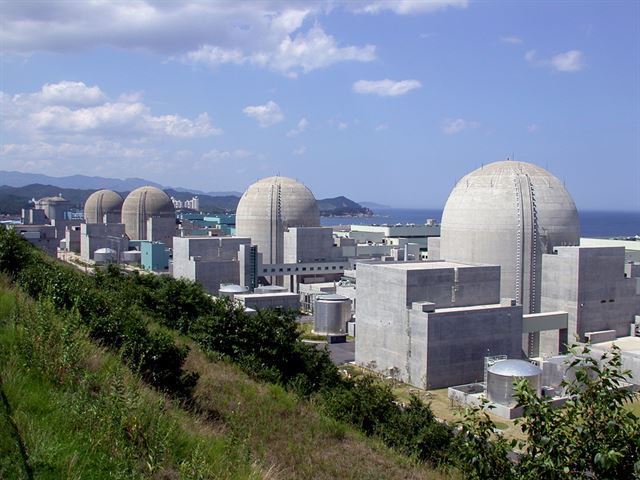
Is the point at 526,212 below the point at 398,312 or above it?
above

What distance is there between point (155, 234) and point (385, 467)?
65.2 metres

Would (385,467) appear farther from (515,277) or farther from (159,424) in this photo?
(515,277)

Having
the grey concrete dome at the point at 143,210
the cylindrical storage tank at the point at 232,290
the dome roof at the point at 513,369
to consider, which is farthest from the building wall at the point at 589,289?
the grey concrete dome at the point at 143,210

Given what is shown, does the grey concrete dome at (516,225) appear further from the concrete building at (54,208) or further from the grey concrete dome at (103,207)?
the concrete building at (54,208)

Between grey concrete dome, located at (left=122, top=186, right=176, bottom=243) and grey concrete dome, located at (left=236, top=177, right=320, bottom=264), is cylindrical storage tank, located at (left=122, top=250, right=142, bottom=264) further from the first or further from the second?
grey concrete dome, located at (left=236, top=177, right=320, bottom=264)

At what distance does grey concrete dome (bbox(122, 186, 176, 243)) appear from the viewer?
74.4m

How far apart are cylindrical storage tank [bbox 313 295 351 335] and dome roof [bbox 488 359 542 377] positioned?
13.7 meters

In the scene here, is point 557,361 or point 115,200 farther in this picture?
point 115,200

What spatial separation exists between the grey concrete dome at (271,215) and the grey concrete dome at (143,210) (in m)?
24.8

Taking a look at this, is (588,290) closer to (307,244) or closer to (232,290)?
(232,290)

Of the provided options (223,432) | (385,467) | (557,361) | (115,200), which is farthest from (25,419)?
(115,200)

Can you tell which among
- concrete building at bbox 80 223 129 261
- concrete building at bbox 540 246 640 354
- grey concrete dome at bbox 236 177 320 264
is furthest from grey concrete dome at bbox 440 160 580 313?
concrete building at bbox 80 223 129 261

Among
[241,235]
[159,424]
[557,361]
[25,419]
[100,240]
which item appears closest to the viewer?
[25,419]

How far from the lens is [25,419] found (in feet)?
18.4
